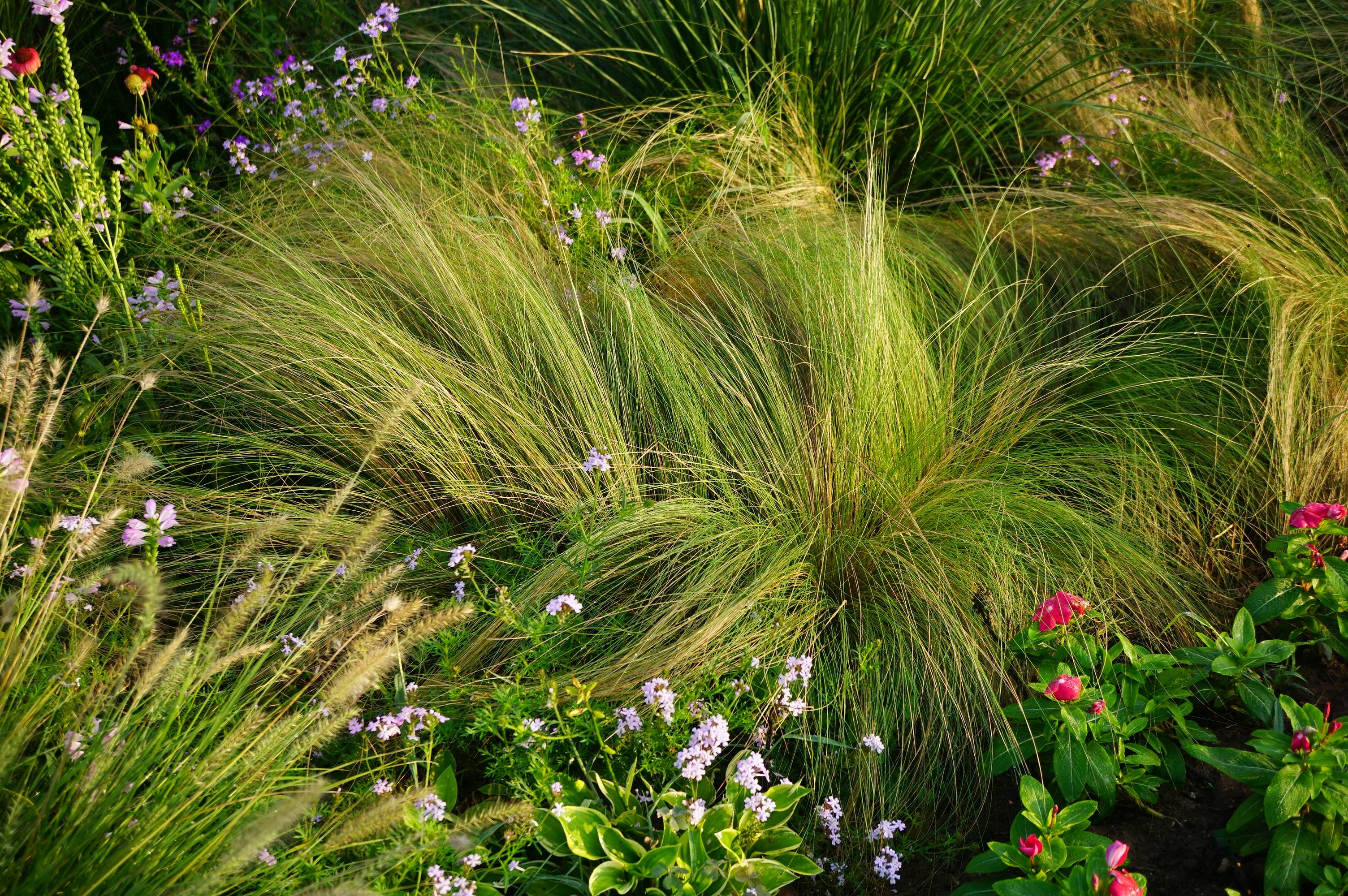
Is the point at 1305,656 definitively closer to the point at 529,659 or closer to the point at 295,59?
the point at 529,659

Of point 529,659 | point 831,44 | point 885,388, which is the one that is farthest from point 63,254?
point 831,44

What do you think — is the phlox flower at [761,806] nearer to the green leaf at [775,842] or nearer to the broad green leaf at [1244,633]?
the green leaf at [775,842]

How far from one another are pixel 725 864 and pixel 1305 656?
1.49 meters

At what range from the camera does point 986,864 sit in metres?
1.80

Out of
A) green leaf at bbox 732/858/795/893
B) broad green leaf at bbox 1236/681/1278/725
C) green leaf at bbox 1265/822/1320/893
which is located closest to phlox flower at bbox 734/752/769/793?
green leaf at bbox 732/858/795/893

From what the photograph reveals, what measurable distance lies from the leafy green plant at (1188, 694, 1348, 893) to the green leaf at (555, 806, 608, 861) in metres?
1.05

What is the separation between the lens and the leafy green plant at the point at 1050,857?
1.64 metres

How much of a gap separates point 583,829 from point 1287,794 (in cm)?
115

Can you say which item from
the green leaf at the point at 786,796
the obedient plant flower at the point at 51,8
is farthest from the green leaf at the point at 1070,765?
the obedient plant flower at the point at 51,8

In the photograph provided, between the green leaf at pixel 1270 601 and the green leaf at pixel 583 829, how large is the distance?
54.9 inches

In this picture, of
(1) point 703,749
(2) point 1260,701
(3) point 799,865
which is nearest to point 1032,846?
(3) point 799,865

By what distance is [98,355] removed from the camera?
9.44 ft

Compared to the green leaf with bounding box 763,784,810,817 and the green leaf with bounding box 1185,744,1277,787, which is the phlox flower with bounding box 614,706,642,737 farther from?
the green leaf with bounding box 1185,744,1277,787

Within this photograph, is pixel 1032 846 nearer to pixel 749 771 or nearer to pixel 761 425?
pixel 749 771
